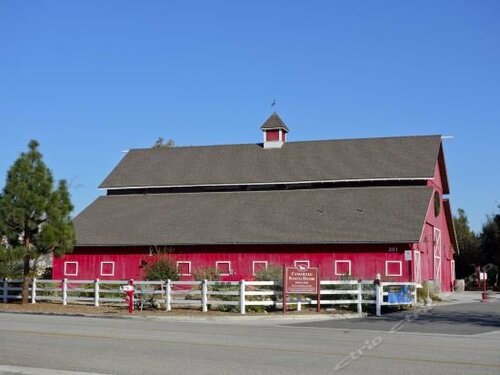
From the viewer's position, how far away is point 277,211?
4081 centimetres

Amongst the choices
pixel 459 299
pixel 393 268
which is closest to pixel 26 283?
pixel 393 268

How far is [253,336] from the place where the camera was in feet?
55.4

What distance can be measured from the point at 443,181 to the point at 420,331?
30.6 m

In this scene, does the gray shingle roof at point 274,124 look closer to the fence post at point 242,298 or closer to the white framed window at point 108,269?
the white framed window at point 108,269

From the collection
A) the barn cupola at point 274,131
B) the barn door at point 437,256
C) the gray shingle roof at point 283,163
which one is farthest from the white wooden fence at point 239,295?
the barn cupola at point 274,131

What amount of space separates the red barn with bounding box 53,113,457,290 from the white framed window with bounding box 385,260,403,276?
5cm

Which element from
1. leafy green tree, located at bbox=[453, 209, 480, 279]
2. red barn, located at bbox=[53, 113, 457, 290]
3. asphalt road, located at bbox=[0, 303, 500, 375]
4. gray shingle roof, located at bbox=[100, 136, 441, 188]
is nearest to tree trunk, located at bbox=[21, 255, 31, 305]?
asphalt road, located at bbox=[0, 303, 500, 375]

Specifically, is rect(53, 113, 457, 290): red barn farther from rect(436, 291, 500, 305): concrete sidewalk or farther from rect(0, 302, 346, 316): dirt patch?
rect(0, 302, 346, 316): dirt patch

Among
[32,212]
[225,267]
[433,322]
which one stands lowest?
[433,322]

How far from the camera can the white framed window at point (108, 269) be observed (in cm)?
4078

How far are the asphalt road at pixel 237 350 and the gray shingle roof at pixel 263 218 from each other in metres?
16.9

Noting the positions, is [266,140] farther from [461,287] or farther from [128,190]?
[461,287]

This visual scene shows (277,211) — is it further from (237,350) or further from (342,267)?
(237,350)

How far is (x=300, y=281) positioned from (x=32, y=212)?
12.2 m
